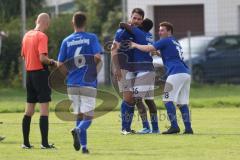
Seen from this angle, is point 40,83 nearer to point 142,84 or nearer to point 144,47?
point 144,47

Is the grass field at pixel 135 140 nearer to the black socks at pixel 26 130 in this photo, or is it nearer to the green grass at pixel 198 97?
the black socks at pixel 26 130

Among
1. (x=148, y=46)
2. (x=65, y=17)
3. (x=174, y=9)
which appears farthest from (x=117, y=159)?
(x=174, y=9)

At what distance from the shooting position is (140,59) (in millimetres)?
17578

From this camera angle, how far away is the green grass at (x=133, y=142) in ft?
46.1

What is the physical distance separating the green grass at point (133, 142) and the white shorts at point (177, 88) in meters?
0.72

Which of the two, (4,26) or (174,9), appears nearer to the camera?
(4,26)

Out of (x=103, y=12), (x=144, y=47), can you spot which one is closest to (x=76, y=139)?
(x=144, y=47)

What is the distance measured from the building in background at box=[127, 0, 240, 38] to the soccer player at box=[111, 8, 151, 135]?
23.1 meters

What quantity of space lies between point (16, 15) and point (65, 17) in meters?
2.87

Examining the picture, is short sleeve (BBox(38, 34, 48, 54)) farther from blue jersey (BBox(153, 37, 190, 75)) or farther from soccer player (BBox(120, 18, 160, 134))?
blue jersey (BBox(153, 37, 190, 75))

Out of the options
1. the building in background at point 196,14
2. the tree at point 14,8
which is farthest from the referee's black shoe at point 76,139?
the building in background at point 196,14

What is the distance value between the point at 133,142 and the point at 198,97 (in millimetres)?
12641

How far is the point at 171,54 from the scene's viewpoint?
17.5 metres

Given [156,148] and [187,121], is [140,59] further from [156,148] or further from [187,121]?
[156,148]
